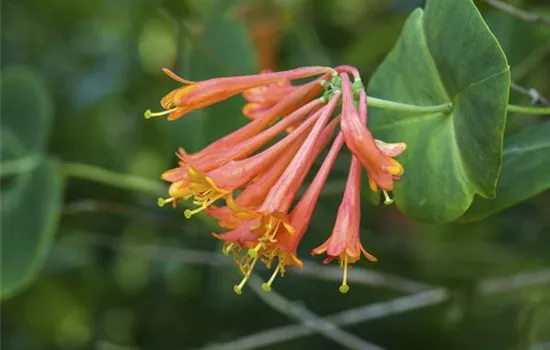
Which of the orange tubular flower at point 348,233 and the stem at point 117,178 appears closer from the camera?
the orange tubular flower at point 348,233

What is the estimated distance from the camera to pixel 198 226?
3.97 feet

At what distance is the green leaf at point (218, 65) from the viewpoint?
876 millimetres

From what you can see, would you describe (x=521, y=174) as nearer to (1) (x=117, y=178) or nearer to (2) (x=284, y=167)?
(2) (x=284, y=167)

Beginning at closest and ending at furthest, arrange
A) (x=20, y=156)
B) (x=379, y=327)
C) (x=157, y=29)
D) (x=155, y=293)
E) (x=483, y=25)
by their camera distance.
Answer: (x=483, y=25), (x=20, y=156), (x=379, y=327), (x=155, y=293), (x=157, y=29)

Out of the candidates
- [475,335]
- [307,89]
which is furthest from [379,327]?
[307,89]

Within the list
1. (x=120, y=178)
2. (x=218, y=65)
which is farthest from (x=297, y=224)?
(x=120, y=178)

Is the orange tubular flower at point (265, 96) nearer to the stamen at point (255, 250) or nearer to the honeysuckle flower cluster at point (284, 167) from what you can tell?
the honeysuckle flower cluster at point (284, 167)

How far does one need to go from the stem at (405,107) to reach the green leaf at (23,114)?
550 millimetres

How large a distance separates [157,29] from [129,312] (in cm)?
51

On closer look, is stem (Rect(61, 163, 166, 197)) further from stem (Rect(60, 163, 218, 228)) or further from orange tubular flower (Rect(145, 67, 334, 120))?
orange tubular flower (Rect(145, 67, 334, 120))

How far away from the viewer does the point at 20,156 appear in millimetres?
1032

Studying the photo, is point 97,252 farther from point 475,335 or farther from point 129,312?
point 475,335

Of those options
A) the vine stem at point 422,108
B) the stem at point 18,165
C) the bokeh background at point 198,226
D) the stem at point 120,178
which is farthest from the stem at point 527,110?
the stem at point 18,165

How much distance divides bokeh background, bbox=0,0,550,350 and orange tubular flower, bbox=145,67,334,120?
0.86 ft
